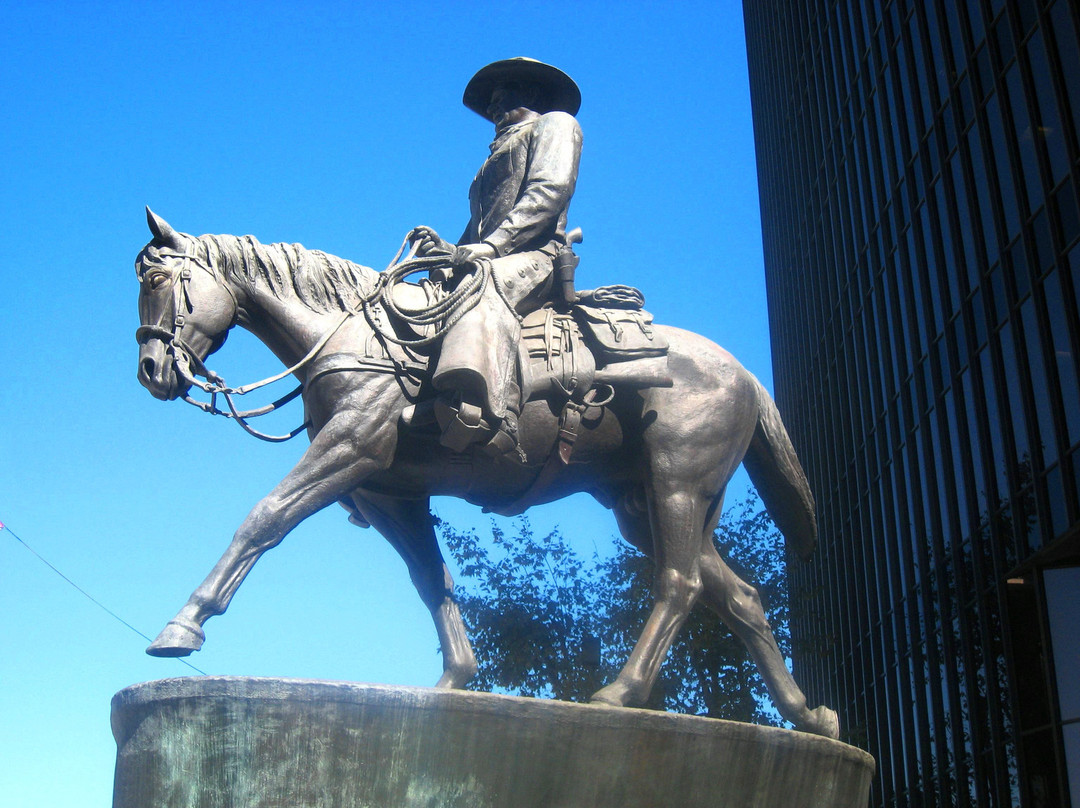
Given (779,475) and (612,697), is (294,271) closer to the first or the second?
(612,697)

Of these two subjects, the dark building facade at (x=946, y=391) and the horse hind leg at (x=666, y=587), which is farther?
the dark building facade at (x=946, y=391)

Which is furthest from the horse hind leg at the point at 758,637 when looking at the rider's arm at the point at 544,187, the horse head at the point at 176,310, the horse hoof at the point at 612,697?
the horse head at the point at 176,310

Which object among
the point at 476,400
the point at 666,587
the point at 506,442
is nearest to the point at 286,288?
the point at 476,400

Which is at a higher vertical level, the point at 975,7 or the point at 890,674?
the point at 975,7

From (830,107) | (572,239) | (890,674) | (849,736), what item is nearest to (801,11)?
(830,107)

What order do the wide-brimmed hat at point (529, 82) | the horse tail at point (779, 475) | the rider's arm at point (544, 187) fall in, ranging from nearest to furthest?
the rider's arm at point (544, 187), the horse tail at point (779, 475), the wide-brimmed hat at point (529, 82)

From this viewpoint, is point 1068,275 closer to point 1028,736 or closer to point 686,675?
point 1028,736

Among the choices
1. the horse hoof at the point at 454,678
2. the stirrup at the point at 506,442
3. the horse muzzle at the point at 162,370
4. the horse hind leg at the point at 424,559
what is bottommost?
the horse hoof at the point at 454,678

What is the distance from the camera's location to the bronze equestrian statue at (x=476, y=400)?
237 inches

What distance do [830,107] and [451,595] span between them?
28604 millimetres

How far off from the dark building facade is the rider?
11.8 m

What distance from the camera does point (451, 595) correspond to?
6656 mm

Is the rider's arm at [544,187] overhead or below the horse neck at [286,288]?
overhead

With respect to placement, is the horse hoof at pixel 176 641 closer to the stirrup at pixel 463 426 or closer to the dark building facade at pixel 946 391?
the stirrup at pixel 463 426
